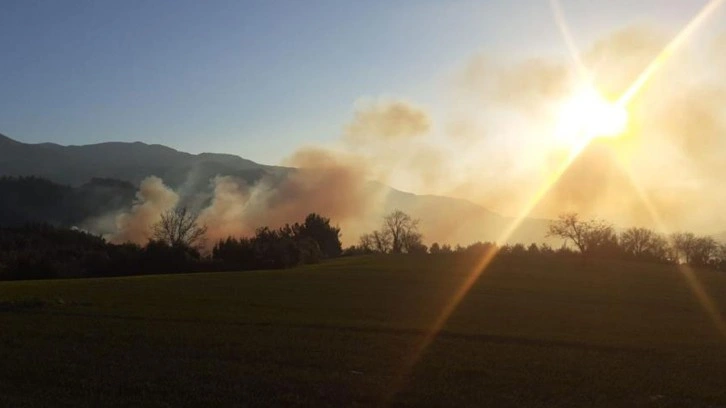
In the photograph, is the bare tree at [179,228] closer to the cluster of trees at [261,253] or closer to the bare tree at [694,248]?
the cluster of trees at [261,253]

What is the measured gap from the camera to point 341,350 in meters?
23.6

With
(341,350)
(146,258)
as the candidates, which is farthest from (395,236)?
(341,350)

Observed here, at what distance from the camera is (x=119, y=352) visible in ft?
70.4

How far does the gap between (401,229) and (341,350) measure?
14255 centimetres

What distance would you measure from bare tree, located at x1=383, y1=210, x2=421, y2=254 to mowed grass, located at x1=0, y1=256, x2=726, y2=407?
106867 mm

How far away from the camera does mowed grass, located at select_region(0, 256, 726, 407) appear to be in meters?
16.7

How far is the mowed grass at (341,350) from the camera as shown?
16703 mm

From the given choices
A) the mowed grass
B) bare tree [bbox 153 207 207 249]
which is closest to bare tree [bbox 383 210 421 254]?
bare tree [bbox 153 207 207 249]

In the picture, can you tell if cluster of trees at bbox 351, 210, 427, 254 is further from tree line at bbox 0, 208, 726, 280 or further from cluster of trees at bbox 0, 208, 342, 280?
cluster of trees at bbox 0, 208, 342, 280

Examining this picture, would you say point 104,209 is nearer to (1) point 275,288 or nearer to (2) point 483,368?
(1) point 275,288

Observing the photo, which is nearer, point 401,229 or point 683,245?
point 683,245

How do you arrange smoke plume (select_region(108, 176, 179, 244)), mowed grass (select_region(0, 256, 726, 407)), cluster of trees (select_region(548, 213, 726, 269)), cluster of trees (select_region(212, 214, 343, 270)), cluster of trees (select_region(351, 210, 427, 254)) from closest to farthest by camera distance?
mowed grass (select_region(0, 256, 726, 407))
cluster of trees (select_region(212, 214, 343, 270))
cluster of trees (select_region(548, 213, 726, 269))
cluster of trees (select_region(351, 210, 427, 254))
smoke plume (select_region(108, 176, 179, 244))

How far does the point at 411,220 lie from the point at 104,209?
83611 mm

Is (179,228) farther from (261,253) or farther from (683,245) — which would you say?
(683,245)
